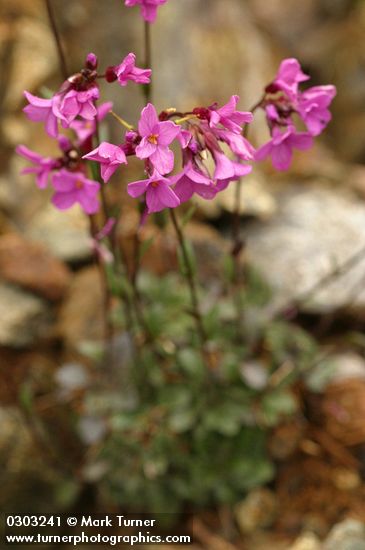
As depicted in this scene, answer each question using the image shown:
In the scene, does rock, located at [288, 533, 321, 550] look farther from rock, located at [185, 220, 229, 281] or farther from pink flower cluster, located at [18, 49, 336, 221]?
pink flower cluster, located at [18, 49, 336, 221]

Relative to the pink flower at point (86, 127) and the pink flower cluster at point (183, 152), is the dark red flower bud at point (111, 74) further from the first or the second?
the pink flower at point (86, 127)

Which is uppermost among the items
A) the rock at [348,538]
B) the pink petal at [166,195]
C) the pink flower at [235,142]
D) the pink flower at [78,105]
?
the pink flower at [78,105]

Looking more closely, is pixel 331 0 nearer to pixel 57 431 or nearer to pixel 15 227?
pixel 15 227

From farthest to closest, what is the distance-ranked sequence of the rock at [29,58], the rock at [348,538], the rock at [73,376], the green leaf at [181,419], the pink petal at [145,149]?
1. the rock at [29,58]
2. the rock at [73,376]
3. the green leaf at [181,419]
4. the rock at [348,538]
5. the pink petal at [145,149]

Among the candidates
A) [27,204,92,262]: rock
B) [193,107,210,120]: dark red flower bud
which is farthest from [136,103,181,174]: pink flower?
[27,204,92,262]: rock

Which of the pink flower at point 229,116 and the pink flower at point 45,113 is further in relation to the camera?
the pink flower at point 45,113

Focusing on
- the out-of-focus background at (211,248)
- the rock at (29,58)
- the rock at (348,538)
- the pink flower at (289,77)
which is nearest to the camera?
the pink flower at (289,77)

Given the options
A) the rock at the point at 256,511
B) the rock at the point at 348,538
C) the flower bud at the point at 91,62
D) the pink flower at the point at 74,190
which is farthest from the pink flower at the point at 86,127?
the rock at the point at 256,511

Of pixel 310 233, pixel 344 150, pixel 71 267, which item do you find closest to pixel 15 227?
pixel 71 267
